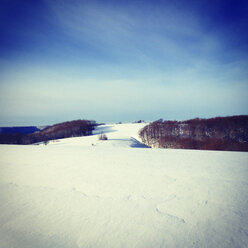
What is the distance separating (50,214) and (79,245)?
60cm

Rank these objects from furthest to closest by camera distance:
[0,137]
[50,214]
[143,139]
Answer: [0,137] → [143,139] → [50,214]

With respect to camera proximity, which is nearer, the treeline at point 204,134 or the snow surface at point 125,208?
the snow surface at point 125,208

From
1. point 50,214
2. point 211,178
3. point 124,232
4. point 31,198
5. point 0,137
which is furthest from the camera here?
point 0,137

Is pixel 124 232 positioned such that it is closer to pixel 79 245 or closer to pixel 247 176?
pixel 79 245

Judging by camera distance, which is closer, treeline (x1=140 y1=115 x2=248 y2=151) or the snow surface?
the snow surface

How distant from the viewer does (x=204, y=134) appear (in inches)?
661

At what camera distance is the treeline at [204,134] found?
13.0 meters

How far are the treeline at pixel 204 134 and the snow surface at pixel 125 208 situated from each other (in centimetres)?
1139

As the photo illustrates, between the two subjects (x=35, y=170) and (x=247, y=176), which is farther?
(x=35, y=170)

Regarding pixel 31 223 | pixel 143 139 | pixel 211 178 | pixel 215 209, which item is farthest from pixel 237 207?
pixel 143 139

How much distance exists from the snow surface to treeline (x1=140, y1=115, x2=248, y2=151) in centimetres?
1139

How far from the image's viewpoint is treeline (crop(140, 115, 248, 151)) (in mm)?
12950

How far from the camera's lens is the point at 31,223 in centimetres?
149

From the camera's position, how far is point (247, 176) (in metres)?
2.54
